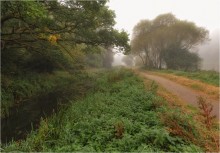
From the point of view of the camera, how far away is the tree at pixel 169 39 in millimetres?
40438

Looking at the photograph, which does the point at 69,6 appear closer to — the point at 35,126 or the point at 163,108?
the point at 35,126

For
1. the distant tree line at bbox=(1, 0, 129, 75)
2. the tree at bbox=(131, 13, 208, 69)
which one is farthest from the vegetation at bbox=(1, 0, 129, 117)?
the tree at bbox=(131, 13, 208, 69)

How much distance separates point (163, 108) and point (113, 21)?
12.0 meters

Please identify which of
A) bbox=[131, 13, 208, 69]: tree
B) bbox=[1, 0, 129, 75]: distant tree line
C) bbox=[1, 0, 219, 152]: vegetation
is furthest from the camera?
bbox=[131, 13, 208, 69]: tree

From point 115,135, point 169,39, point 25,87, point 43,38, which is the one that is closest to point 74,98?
point 25,87

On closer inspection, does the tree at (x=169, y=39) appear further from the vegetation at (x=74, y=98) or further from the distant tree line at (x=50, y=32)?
the distant tree line at (x=50, y=32)

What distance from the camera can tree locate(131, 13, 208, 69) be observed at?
1592 inches

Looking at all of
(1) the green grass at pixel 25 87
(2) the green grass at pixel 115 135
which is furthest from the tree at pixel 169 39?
(2) the green grass at pixel 115 135

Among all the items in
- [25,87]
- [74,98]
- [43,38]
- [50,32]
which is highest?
[50,32]

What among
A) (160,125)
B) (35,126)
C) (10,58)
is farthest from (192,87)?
(10,58)

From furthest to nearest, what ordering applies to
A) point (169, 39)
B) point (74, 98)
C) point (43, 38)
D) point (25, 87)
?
point (169, 39) → point (25, 87) → point (43, 38) → point (74, 98)

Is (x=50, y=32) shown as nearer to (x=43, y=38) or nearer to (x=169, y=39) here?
(x=43, y=38)

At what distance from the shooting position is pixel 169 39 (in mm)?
42031

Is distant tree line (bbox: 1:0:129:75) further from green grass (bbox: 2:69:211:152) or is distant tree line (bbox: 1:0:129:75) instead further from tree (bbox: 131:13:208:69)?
tree (bbox: 131:13:208:69)
